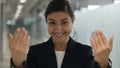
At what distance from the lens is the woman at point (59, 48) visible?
1.01 m

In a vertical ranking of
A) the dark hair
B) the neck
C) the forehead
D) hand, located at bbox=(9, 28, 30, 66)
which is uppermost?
the dark hair

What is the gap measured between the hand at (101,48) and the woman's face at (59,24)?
138 mm

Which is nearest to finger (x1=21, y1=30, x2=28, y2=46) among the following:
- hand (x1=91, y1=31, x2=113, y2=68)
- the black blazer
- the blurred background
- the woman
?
the woman

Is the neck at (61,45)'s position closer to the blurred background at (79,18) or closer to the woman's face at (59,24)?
the woman's face at (59,24)

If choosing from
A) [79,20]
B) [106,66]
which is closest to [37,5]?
[79,20]

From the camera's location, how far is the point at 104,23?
222cm

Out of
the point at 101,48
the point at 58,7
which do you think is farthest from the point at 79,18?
the point at 101,48

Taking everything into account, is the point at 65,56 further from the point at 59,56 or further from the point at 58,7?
the point at 58,7

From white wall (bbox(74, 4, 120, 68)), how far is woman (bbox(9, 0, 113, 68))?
96 cm

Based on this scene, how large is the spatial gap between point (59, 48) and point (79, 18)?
141 centimetres

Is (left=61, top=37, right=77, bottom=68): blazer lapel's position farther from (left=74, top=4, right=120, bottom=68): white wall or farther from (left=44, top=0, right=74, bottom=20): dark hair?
(left=74, top=4, right=120, bottom=68): white wall

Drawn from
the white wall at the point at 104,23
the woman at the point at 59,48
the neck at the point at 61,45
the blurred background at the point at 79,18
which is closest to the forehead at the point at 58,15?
the woman at the point at 59,48

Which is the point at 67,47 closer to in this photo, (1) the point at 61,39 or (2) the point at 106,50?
(1) the point at 61,39

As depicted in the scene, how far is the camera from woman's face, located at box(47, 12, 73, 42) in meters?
1.11
